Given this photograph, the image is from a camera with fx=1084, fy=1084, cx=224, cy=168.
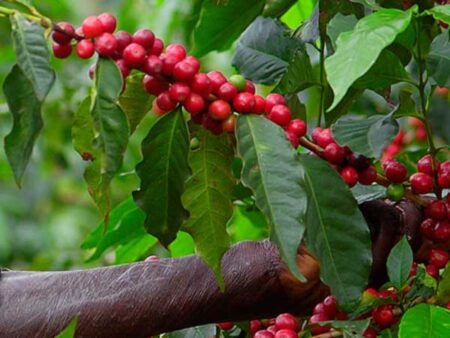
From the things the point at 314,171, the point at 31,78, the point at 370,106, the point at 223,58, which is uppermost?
the point at 31,78

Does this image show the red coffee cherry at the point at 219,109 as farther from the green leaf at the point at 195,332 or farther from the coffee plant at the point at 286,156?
the green leaf at the point at 195,332

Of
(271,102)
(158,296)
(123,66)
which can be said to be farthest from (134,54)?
(158,296)

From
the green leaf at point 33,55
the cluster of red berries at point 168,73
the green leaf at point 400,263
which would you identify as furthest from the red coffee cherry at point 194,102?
the green leaf at point 400,263

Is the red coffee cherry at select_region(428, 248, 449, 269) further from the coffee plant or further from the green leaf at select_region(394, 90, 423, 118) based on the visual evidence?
the green leaf at select_region(394, 90, 423, 118)

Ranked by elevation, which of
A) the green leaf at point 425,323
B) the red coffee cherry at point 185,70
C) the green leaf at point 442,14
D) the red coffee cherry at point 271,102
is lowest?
the green leaf at point 425,323

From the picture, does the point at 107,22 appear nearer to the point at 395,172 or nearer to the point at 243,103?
the point at 243,103

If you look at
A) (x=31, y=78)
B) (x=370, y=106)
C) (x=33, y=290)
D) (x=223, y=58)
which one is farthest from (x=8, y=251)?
(x=31, y=78)

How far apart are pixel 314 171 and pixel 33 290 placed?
26 centimetres

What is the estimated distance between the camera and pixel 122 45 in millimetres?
777

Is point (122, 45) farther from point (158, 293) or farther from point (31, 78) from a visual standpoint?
point (158, 293)

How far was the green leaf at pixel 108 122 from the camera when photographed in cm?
74

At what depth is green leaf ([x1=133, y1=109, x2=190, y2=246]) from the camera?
0.83 m

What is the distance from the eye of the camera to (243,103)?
31.7 inches

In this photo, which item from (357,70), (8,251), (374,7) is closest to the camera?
(357,70)
